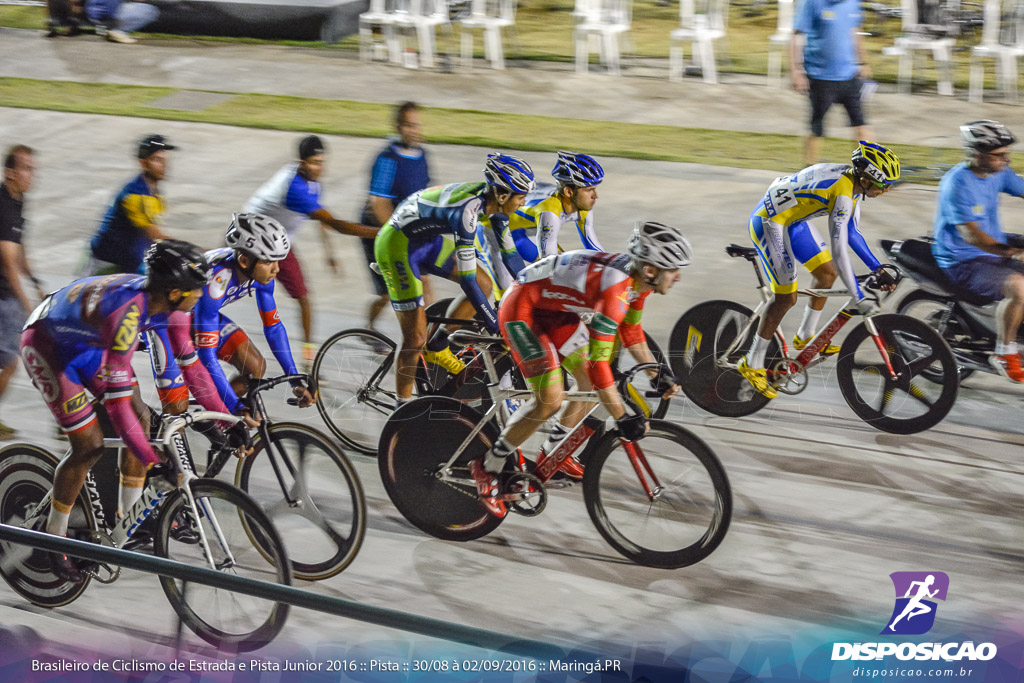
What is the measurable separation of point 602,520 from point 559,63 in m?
11.0

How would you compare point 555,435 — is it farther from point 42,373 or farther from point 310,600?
point 42,373

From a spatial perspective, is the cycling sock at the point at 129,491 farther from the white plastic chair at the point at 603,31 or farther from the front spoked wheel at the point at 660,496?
the white plastic chair at the point at 603,31

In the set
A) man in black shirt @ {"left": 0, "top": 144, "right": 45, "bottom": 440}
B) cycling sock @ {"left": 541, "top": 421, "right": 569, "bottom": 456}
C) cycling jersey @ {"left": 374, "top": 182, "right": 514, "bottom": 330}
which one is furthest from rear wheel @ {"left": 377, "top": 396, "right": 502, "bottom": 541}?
man in black shirt @ {"left": 0, "top": 144, "right": 45, "bottom": 440}

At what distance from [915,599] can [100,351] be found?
367cm

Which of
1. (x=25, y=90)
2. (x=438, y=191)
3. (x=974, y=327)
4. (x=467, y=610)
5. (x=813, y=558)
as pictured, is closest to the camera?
(x=467, y=610)

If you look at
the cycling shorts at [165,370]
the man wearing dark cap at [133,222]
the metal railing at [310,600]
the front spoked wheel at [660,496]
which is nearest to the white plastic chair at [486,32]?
the man wearing dark cap at [133,222]

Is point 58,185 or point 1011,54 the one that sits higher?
point 1011,54

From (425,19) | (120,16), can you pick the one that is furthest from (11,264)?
(120,16)

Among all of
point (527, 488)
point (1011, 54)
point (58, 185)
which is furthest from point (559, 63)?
point (527, 488)

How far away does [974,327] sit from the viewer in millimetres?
6301

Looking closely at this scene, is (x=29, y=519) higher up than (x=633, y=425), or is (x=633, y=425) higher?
(x=633, y=425)

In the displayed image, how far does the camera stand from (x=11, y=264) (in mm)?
6402

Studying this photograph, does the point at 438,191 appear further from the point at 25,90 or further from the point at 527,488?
the point at 25,90

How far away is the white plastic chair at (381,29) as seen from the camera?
588 inches
